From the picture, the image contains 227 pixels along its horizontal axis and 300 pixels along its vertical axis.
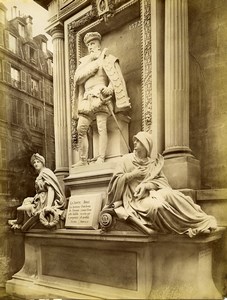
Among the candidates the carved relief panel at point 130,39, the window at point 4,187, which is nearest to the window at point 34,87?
the carved relief panel at point 130,39

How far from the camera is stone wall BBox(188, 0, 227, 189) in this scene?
3562mm

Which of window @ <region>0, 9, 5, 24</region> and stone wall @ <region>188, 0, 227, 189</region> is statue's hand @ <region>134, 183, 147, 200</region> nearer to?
stone wall @ <region>188, 0, 227, 189</region>

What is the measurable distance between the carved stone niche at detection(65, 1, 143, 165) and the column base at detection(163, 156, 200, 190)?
0.74 metres

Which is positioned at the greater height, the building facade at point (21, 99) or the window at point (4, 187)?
the building facade at point (21, 99)

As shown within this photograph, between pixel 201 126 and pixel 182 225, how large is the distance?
108cm

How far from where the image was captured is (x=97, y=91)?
430 cm

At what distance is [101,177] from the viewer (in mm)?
4184

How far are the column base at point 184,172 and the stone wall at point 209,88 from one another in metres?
0.09

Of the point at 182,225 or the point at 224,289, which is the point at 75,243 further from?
the point at 224,289

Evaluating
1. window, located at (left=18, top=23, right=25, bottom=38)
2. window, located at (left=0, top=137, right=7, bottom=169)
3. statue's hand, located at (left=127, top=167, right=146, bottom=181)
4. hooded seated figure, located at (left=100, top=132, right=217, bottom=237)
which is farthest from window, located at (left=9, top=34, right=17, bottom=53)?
statue's hand, located at (left=127, top=167, right=146, bottom=181)

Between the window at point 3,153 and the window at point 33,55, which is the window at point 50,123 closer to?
the window at point 3,153

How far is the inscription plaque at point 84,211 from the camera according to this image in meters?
3.93

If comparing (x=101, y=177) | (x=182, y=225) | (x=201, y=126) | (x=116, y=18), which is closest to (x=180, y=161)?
(x=201, y=126)

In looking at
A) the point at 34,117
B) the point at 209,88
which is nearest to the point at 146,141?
the point at 209,88
